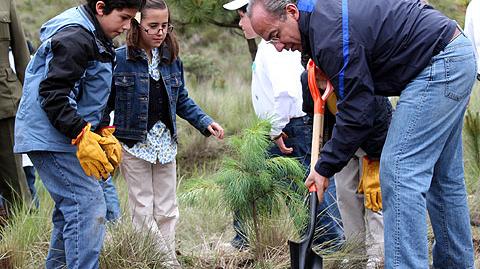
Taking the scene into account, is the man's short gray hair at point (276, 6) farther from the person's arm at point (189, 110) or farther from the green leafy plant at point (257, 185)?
the person's arm at point (189, 110)

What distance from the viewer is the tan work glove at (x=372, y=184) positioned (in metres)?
4.35

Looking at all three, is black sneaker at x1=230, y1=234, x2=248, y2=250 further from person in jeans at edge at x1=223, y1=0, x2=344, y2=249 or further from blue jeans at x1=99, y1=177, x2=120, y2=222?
blue jeans at x1=99, y1=177, x2=120, y2=222

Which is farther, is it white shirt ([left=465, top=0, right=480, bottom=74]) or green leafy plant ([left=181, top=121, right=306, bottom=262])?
white shirt ([left=465, top=0, right=480, bottom=74])

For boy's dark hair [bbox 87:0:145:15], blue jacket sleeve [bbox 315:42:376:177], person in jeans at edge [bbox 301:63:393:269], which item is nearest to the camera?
blue jacket sleeve [bbox 315:42:376:177]

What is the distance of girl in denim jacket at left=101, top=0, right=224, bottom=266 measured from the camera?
15.8ft

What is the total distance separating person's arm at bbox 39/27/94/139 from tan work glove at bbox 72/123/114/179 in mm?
33

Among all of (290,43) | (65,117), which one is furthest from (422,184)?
(65,117)

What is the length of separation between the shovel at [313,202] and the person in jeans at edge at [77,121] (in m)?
0.91

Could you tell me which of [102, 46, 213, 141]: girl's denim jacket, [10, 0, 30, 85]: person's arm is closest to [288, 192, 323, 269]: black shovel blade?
[102, 46, 213, 141]: girl's denim jacket

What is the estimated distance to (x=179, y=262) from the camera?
15.5 feet

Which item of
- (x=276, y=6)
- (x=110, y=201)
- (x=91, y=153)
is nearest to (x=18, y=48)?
Result: (x=110, y=201)

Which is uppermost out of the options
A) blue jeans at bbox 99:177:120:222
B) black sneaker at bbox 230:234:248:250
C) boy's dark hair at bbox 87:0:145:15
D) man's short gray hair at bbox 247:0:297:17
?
man's short gray hair at bbox 247:0:297:17

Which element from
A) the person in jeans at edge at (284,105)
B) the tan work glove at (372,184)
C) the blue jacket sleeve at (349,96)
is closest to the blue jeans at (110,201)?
the person in jeans at edge at (284,105)

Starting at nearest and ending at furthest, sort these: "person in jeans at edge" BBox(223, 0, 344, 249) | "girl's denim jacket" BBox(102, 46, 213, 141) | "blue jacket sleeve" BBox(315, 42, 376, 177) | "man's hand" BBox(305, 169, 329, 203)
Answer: "blue jacket sleeve" BBox(315, 42, 376, 177), "man's hand" BBox(305, 169, 329, 203), "girl's denim jacket" BBox(102, 46, 213, 141), "person in jeans at edge" BBox(223, 0, 344, 249)
